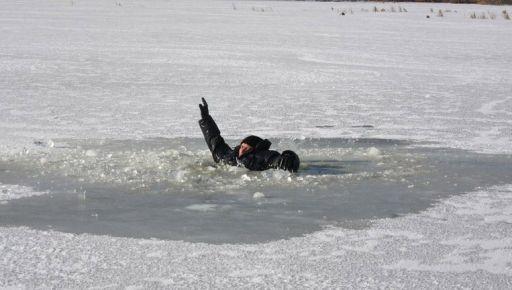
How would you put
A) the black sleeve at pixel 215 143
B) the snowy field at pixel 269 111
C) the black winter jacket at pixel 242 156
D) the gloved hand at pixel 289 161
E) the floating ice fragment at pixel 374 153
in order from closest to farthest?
the snowy field at pixel 269 111 < the gloved hand at pixel 289 161 < the black winter jacket at pixel 242 156 < the black sleeve at pixel 215 143 < the floating ice fragment at pixel 374 153

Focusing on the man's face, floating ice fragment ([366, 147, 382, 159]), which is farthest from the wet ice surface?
the man's face

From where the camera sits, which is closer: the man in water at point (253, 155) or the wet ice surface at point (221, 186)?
the wet ice surface at point (221, 186)

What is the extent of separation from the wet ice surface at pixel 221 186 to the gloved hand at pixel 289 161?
5 cm

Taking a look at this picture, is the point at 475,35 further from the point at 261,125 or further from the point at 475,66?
the point at 261,125

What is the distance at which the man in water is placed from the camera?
21.1 ft

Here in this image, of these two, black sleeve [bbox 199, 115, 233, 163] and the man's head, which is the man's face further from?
black sleeve [bbox 199, 115, 233, 163]

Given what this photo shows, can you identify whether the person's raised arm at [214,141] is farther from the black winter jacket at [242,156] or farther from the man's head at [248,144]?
the man's head at [248,144]

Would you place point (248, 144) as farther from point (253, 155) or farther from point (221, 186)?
point (221, 186)

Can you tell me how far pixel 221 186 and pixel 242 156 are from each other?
586 mm

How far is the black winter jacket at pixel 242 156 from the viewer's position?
21.3 feet

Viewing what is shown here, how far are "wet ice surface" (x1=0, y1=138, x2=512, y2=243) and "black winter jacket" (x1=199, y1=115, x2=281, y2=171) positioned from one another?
7 centimetres

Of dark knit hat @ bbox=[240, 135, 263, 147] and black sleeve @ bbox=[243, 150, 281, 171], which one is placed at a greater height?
dark knit hat @ bbox=[240, 135, 263, 147]

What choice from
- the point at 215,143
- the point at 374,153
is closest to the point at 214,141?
the point at 215,143

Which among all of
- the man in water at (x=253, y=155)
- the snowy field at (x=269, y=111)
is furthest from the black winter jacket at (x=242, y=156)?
the snowy field at (x=269, y=111)
